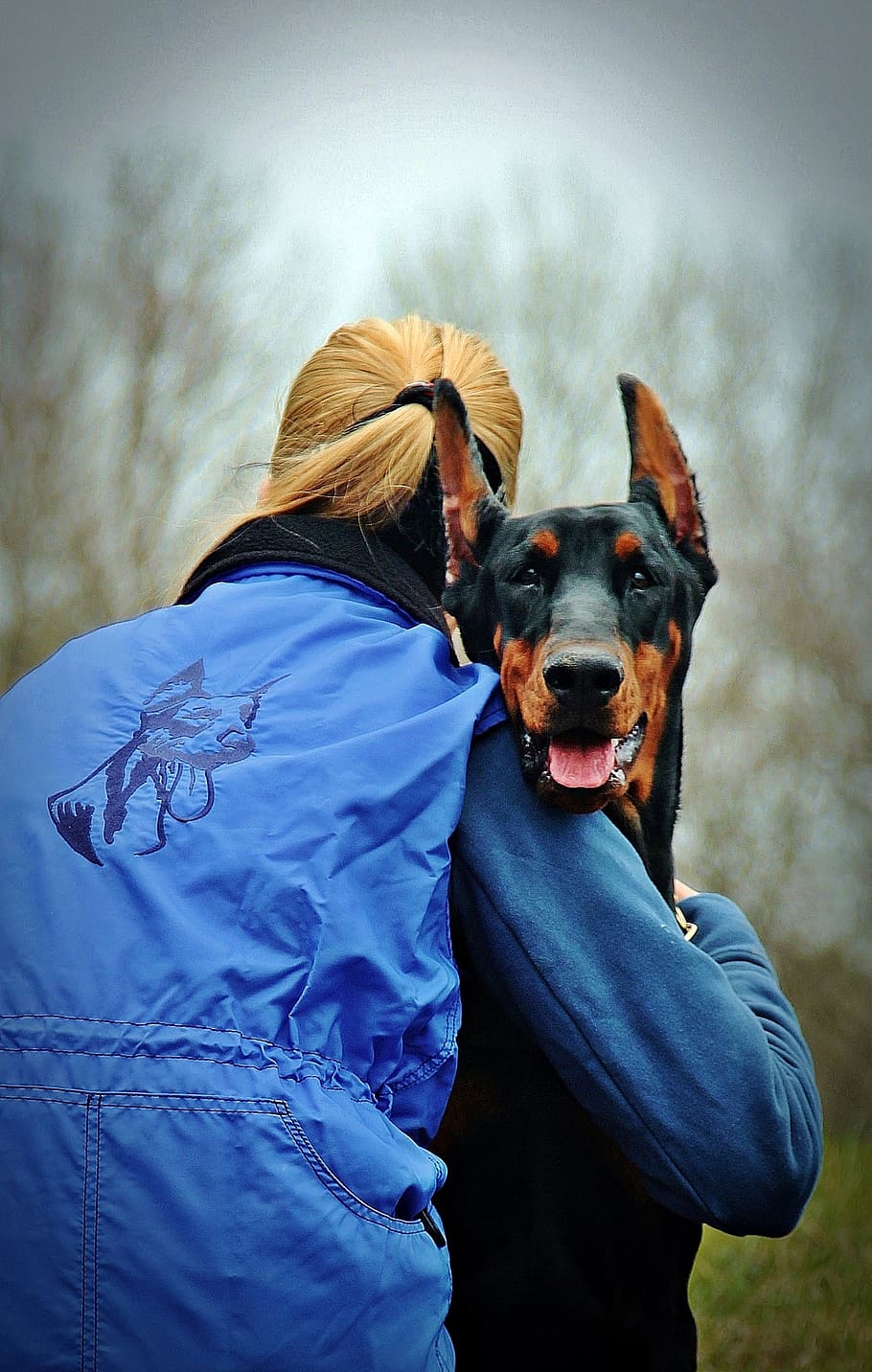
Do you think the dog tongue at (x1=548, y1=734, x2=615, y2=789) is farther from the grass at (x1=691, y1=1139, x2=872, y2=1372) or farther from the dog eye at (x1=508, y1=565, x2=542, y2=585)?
the grass at (x1=691, y1=1139, x2=872, y2=1372)

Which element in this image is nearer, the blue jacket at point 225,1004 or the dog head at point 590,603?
the blue jacket at point 225,1004

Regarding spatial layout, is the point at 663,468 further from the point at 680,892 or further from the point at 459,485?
the point at 680,892

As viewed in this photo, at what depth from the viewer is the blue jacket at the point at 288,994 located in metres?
1.15

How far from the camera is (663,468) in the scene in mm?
1924

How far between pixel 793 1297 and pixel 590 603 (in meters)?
3.52

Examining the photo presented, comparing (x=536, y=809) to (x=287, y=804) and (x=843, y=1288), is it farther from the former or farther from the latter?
(x=843, y=1288)

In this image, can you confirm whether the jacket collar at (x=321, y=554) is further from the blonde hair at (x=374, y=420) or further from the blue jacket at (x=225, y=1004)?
the blue jacket at (x=225, y=1004)

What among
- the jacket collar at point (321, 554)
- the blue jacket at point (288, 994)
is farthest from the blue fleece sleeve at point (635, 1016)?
the jacket collar at point (321, 554)

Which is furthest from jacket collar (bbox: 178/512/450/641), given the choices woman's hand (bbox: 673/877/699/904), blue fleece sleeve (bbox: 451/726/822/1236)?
woman's hand (bbox: 673/877/699/904)

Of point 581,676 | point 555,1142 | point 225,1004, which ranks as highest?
point 581,676

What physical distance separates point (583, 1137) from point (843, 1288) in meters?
3.13

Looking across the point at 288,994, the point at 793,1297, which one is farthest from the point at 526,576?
the point at 793,1297

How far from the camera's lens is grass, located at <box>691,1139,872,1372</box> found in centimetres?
390

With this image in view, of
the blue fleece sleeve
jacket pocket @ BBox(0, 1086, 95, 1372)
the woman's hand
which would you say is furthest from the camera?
the woman's hand
